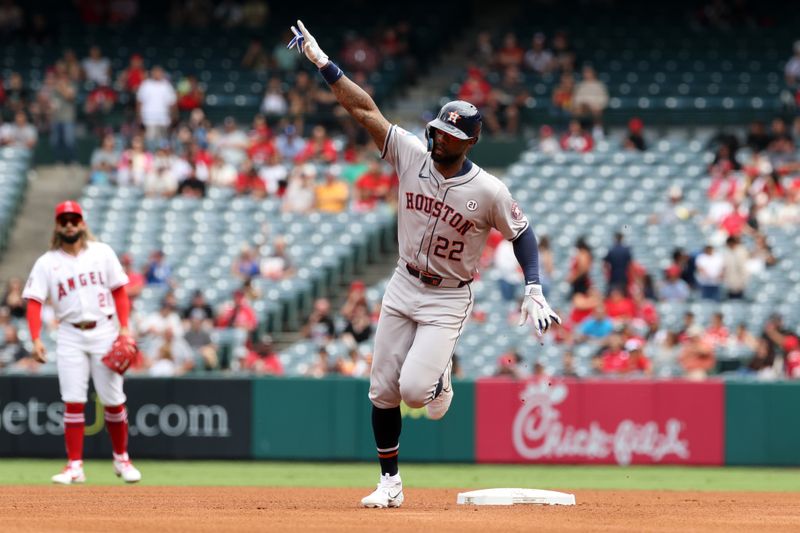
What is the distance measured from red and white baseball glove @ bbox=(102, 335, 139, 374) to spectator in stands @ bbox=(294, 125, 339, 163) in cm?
1001

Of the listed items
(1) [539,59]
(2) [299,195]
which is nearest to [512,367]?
(2) [299,195]

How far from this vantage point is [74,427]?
10.6 m

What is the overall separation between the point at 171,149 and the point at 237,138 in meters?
0.91

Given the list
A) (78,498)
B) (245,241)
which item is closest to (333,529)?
(78,498)

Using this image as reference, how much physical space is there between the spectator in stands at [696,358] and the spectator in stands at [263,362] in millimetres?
4065

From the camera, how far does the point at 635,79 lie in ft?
72.5

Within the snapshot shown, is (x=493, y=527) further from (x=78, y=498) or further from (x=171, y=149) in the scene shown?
(x=171, y=149)

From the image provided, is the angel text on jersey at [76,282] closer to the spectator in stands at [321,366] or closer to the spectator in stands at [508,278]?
the spectator in stands at [321,366]

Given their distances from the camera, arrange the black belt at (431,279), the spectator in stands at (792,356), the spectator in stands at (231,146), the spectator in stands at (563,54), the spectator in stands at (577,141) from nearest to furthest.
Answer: the black belt at (431,279) < the spectator in stands at (792,356) < the spectator in stands at (577,141) < the spectator in stands at (231,146) < the spectator in stands at (563,54)

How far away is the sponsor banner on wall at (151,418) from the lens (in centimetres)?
1438

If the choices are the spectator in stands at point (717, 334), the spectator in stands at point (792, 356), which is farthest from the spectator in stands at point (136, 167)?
the spectator in stands at point (792, 356)

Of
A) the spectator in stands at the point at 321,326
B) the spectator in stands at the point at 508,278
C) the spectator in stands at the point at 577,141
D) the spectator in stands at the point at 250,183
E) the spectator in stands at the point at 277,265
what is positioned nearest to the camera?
the spectator in stands at the point at 321,326

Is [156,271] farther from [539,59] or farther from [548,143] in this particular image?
[539,59]

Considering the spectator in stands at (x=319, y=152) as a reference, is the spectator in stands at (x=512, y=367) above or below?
below
